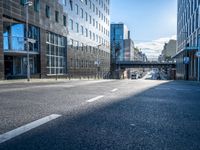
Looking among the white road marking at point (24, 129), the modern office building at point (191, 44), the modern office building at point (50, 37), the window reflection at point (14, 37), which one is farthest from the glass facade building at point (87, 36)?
the white road marking at point (24, 129)

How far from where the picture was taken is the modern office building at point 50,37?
25016mm

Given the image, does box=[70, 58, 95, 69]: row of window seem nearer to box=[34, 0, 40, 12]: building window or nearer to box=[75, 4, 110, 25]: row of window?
box=[75, 4, 110, 25]: row of window

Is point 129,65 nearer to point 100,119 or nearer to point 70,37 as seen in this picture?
point 70,37

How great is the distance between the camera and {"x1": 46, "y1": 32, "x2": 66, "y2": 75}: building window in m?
32.4

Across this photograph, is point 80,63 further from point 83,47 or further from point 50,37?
point 50,37

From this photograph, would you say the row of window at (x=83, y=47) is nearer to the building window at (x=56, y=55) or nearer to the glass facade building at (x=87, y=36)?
the glass facade building at (x=87, y=36)

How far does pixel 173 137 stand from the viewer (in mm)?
3680

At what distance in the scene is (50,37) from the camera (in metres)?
33.0

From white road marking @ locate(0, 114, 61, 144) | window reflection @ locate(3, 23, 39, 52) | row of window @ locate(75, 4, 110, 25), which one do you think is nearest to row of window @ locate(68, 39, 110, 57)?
row of window @ locate(75, 4, 110, 25)

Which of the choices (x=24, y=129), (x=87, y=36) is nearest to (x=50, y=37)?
(x=87, y=36)

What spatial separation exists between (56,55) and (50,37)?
307cm

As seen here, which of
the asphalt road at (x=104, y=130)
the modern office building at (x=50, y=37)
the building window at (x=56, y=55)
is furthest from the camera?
the building window at (x=56, y=55)

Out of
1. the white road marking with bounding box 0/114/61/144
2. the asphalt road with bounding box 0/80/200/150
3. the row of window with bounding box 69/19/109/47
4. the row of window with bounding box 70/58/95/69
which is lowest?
the asphalt road with bounding box 0/80/200/150

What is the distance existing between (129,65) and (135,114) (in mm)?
79807
